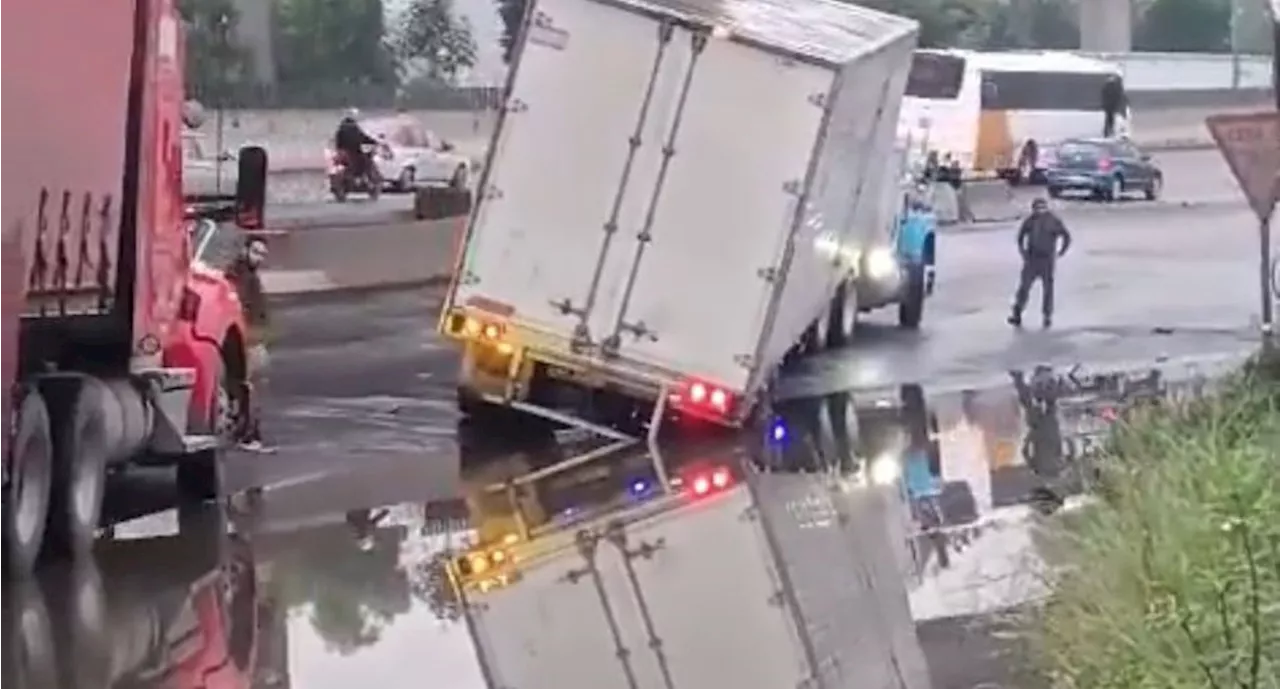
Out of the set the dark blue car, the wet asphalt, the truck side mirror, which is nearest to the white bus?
the dark blue car

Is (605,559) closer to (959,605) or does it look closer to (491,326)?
(959,605)

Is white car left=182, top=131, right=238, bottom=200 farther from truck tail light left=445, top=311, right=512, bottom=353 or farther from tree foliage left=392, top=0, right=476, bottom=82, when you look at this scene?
tree foliage left=392, top=0, right=476, bottom=82

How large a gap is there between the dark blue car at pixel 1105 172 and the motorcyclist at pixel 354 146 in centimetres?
1763

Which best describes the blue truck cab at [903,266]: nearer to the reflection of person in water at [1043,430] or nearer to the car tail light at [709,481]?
the reflection of person in water at [1043,430]

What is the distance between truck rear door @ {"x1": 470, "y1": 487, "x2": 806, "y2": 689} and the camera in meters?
11.9

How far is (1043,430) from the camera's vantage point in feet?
70.9

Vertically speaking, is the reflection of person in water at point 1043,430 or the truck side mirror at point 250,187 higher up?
the truck side mirror at point 250,187

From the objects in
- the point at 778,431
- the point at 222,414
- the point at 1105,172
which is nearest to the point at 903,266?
the point at 778,431

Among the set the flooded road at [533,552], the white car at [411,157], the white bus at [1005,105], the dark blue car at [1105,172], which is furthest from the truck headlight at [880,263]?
the dark blue car at [1105,172]

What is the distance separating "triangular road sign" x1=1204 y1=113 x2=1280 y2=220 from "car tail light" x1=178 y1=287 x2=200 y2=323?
7.69m

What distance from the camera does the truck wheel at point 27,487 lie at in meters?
14.6

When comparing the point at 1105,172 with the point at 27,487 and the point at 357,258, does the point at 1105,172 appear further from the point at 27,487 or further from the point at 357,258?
the point at 27,487

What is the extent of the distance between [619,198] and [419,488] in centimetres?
281

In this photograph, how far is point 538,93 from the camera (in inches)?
802
